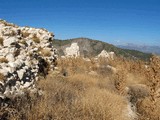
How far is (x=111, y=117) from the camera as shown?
39.7 feet

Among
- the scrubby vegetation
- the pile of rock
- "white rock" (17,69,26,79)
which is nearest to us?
the scrubby vegetation

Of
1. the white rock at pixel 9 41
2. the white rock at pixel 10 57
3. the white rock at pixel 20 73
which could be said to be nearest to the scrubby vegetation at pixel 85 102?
the white rock at pixel 20 73

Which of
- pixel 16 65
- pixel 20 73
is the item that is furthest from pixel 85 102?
pixel 16 65

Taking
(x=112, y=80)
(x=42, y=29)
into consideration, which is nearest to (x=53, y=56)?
(x=42, y=29)

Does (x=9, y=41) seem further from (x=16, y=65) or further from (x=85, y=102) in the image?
(x=85, y=102)

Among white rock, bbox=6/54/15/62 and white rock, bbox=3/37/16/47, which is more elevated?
white rock, bbox=3/37/16/47

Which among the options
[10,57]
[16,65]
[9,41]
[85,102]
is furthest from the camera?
[9,41]

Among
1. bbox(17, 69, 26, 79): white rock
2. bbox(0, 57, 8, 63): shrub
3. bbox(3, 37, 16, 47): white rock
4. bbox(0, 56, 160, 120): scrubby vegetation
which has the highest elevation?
bbox(3, 37, 16, 47): white rock

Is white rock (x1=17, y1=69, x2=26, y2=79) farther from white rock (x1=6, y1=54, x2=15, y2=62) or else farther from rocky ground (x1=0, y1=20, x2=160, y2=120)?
white rock (x1=6, y1=54, x2=15, y2=62)

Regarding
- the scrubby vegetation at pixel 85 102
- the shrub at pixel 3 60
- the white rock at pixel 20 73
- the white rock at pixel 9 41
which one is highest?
the white rock at pixel 9 41

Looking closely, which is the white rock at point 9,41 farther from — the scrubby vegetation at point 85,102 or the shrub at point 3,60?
the scrubby vegetation at point 85,102

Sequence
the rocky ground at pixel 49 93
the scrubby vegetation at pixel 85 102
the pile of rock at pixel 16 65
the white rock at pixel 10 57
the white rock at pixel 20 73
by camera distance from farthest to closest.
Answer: the white rock at pixel 10 57 < the white rock at pixel 20 73 < the pile of rock at pixel 16 65 < the rocky ground at pixel 49 93 < the scrubby vegetation at pixel 85 102

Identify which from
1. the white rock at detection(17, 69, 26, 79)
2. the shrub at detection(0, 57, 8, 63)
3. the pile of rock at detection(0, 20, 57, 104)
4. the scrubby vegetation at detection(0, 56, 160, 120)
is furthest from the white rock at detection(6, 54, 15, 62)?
the scrubby vegetation at detection(0, 56, 160, 120)

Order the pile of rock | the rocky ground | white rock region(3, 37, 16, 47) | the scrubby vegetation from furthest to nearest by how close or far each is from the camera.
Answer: white rock region(3, 37, 16, 47) < the pile of rock < the rocky ground < the scrubby vegetation
